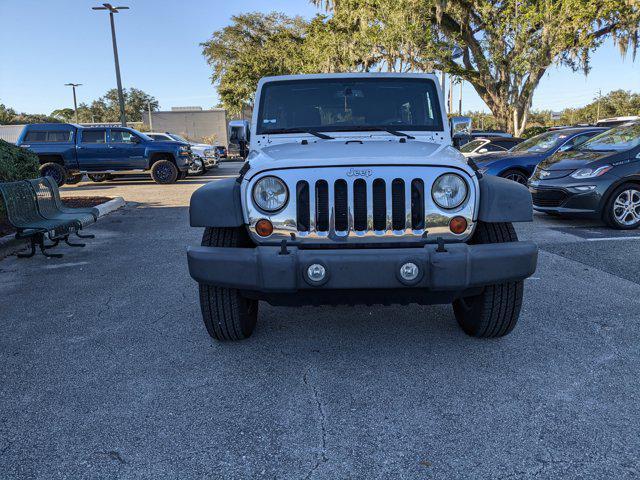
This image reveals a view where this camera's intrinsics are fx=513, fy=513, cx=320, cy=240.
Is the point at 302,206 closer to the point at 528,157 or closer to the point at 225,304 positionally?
the point at 225,304

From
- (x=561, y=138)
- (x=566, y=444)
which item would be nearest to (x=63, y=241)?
(x=566, y=444)

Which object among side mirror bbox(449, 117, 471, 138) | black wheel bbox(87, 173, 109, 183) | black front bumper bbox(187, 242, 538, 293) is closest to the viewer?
black front bumper bbox(187, 242, 538, 293)

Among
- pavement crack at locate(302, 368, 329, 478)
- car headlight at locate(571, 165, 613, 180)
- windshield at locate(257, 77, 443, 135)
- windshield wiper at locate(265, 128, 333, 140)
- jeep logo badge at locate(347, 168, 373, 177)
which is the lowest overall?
pavement crack at locate(302, 368, 329, 478)

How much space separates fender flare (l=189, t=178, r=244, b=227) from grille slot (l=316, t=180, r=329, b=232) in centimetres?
46

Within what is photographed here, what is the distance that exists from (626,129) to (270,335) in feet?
24.4

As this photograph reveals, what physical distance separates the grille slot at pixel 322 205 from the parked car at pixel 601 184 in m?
6.02

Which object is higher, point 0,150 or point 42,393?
point 0,150

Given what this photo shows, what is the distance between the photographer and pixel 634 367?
3133mm

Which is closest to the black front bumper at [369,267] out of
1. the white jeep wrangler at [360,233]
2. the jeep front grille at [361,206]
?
the white jeep wrangler at [360,233]

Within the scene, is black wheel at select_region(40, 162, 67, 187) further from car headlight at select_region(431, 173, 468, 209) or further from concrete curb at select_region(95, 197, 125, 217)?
car headlight at select_region(431, 173, 468, 209)

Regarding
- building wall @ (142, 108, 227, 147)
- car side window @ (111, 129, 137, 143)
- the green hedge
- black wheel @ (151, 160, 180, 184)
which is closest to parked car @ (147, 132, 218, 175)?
black wheel @ (151, 160, 180, 184)

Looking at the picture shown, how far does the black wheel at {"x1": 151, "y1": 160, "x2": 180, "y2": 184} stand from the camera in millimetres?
16438

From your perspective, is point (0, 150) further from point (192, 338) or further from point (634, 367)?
point (634, 367)

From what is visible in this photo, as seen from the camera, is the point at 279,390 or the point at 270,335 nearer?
the point at 279,390
